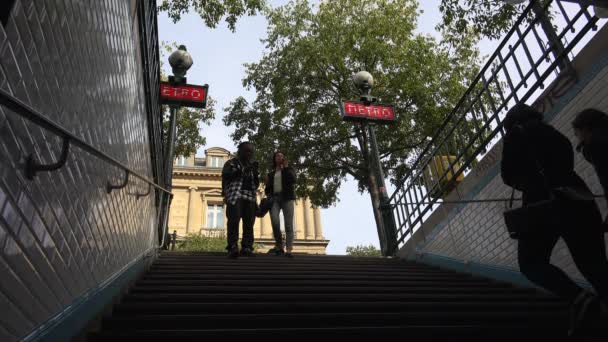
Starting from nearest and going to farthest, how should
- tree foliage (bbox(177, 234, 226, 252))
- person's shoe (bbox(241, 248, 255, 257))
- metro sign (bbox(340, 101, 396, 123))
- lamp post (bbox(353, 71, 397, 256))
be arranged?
person's shoe (bbox(241, 248, 255, 257)) → lamp post (bbox(353, 71, 397, 256)) → metro sign (bbox(340, 101, 396, 123)) → tree foliage (bbox(177, 234, 226, 252))

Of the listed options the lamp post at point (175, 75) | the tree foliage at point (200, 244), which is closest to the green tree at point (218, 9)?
the lamp post at point (175, 75)

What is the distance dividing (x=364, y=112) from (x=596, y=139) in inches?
230

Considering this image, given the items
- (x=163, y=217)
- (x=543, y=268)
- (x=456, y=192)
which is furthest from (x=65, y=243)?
(x=456, y=192)

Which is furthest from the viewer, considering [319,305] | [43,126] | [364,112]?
[364,112]

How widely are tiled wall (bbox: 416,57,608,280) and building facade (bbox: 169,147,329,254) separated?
2433 centimetres

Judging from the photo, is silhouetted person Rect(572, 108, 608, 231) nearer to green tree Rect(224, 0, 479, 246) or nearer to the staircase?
the staircase

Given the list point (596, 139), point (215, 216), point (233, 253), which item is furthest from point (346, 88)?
point (215, 216)

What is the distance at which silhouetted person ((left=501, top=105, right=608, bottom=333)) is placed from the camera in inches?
99.8

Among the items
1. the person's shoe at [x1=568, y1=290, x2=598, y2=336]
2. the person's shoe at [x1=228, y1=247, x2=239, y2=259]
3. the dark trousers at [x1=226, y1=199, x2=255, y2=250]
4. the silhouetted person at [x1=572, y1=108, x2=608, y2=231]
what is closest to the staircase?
the person's shoe at [x1=568, y1=290, x2=598, y2=336]

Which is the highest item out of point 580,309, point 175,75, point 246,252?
point 175,75

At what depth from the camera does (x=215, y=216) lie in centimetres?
3169

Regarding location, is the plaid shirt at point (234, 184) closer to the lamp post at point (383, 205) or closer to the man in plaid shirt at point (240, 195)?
the man in plaid shirt at point (240, 195)

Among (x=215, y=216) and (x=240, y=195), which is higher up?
(x=215, y=216)

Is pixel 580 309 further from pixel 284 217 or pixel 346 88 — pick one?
pixel 346 88
